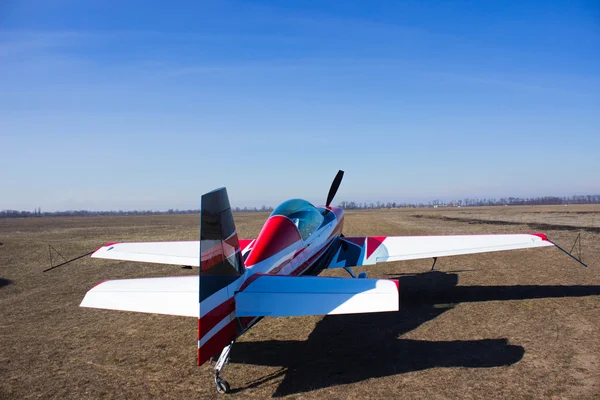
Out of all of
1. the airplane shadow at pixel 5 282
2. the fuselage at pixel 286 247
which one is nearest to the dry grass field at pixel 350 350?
the fuselage at pixel 286 247

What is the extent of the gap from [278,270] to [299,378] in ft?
5.09

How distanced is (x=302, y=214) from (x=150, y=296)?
12.5 feet

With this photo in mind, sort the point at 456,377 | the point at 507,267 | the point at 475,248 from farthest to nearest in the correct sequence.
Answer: the point at 507,267 < the point at 475,248 < the point at 456,377

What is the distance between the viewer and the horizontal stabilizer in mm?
4289

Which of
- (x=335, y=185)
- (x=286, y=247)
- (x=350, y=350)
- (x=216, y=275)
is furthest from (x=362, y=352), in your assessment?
(x=335, y=185)

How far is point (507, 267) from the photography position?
12.7 meters

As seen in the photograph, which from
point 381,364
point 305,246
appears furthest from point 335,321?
point 381,364

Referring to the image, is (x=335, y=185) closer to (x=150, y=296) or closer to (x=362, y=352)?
(x=362, y=352)

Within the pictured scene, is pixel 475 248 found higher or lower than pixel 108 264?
higher

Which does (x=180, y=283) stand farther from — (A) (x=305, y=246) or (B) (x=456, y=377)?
(B) (x=456, y=377)

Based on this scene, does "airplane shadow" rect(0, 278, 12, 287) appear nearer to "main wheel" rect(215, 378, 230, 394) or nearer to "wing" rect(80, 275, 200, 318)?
"wing" rect(80, 275, 200, 318)

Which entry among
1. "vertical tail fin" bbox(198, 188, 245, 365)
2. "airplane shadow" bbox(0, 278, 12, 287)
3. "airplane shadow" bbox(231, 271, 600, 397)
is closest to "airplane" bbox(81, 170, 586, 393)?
"vertical tail fin" bbox(198, 188, 245, 365)

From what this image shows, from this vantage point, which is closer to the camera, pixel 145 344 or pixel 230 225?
pixel 230 225

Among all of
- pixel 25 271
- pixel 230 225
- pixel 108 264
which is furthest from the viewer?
pixel 108 264
